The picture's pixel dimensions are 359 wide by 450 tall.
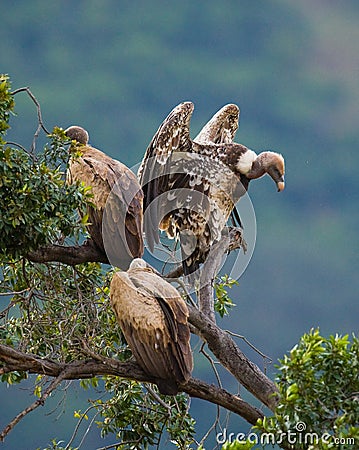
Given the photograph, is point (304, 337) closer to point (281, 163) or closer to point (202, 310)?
point (202, 310)

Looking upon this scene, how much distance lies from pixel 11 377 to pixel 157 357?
3.89 ft

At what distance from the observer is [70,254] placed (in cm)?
523

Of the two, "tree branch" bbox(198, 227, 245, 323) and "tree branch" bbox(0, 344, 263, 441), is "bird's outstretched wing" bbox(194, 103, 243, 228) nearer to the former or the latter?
"tree branch" bbox(198, 227, 245, 323)

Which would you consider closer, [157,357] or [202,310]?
[157,357]

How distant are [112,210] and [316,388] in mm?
2113

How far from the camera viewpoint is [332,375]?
143 inches

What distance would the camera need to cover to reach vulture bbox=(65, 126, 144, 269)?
530 centimetres

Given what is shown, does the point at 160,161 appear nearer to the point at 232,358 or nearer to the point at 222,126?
the point at 222,126

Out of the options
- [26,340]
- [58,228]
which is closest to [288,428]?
[58,228]

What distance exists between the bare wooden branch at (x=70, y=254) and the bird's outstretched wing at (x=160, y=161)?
0.89 metres

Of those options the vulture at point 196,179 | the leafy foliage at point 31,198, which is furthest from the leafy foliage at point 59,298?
the vulture at point 196,179

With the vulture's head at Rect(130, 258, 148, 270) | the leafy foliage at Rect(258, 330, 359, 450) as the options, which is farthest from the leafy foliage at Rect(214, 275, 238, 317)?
the leafy foliage at Rect(258, 330, 359, 450)

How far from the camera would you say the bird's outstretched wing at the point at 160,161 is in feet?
20.8

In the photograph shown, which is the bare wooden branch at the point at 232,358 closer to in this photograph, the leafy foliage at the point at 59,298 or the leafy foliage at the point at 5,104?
the leafy foliage at the point at 59,298
